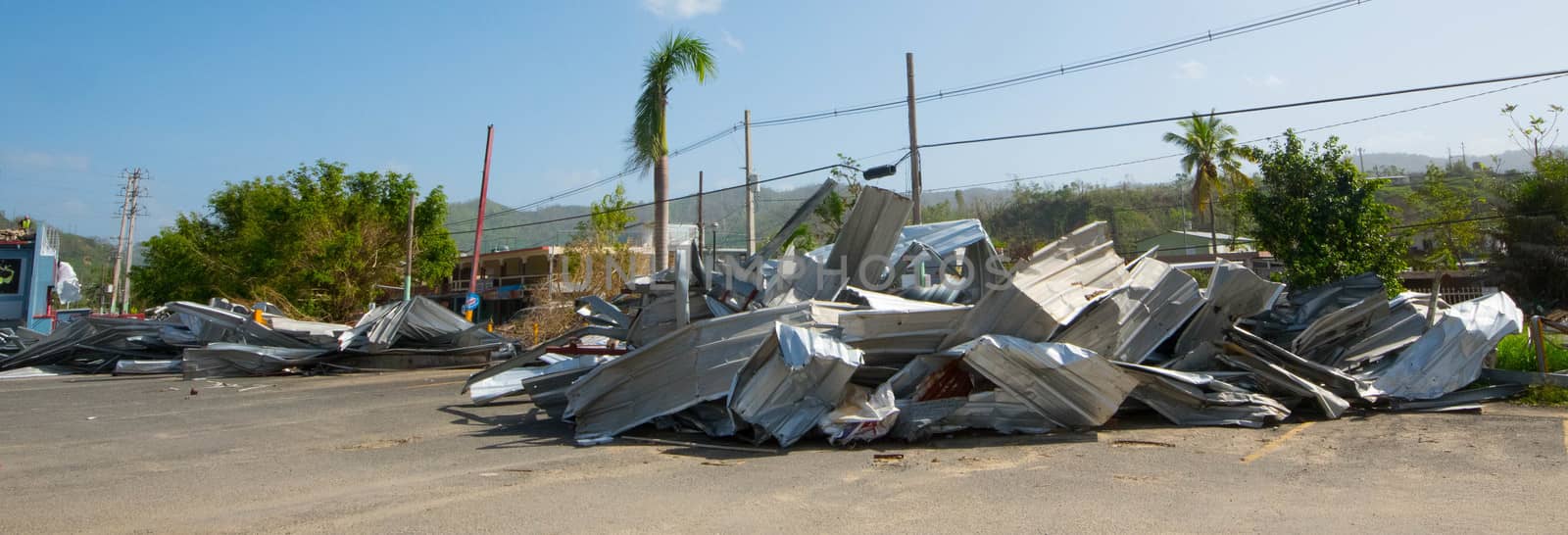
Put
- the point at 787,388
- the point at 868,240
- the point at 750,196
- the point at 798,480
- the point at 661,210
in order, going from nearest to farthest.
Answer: the point at 798,480, the point at 787,388, the point at 868,240, the point at 661,210, the point at 750,196

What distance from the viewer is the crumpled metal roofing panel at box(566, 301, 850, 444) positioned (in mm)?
7926

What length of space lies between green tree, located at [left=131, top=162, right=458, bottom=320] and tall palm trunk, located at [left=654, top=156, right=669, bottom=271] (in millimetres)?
11802

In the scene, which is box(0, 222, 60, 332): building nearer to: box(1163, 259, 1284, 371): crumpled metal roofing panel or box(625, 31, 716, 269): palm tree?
box(625, 31, 716, 269): palm tree

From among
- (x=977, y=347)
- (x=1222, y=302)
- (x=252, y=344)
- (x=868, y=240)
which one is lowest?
(x=977, y=347)

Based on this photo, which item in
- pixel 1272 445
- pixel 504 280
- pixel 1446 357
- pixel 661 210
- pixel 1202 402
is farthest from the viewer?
pixel 504 280

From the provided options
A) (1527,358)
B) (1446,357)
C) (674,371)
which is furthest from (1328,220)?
(674,371)

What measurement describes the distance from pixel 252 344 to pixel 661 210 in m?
8.61

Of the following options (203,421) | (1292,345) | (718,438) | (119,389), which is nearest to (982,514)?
(718,438)

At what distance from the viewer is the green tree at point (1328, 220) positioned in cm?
1755

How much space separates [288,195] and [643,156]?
52.0 feet

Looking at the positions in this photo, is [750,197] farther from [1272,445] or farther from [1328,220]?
[1272,445]

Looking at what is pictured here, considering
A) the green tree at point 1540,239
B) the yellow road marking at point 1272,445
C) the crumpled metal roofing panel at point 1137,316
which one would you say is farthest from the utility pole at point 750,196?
the green tree at point 1540,239

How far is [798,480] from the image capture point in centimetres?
595

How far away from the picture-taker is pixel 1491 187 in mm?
26609
